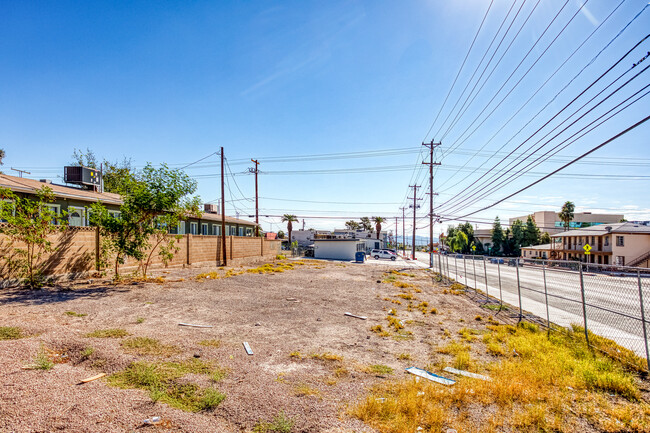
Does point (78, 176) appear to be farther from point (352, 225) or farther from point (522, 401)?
point (352, 225)

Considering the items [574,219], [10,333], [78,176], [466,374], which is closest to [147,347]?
[10,333]

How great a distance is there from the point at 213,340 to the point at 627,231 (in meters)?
47.4

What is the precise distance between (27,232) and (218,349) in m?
9.90

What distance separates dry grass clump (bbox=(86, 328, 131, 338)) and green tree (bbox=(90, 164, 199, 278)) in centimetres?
827

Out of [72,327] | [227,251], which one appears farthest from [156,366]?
[227,251]

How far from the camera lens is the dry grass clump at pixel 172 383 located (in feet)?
14.3

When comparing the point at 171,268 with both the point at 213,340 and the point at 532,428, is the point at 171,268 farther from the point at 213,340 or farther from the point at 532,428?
the point at 532,428

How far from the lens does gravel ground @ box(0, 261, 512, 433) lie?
13.1 feet

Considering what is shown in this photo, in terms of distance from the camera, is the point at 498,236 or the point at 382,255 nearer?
the point at 382,255

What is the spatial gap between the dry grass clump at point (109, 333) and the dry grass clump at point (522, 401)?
544cm

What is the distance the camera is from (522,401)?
15.9 feet

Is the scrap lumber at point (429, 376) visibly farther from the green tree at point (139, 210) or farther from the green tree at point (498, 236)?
the green tree at point (498, 236)

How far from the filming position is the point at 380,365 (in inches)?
246

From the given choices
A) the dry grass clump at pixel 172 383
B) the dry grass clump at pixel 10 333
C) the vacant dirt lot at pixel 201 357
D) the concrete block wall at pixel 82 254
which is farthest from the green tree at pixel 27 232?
the dry grass clump at pixel 172 383
